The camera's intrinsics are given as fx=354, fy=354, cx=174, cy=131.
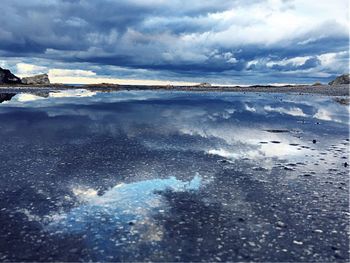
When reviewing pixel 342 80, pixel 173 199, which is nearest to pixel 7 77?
pixel 342 80

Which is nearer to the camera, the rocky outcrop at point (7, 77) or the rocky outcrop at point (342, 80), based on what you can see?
the rocky outcrop at point (7, 77)

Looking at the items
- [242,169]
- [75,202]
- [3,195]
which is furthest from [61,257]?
[242,169]

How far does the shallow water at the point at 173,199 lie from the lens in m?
9.52

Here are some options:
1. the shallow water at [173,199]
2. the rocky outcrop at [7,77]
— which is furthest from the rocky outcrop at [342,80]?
the shallow water at [173,199]

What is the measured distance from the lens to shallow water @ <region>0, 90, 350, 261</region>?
952cm

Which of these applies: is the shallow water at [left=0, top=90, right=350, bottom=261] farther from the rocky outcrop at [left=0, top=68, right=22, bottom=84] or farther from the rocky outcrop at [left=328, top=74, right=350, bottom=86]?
the rocky outcrop at [left=328, top=74, right=350, bottom=86]

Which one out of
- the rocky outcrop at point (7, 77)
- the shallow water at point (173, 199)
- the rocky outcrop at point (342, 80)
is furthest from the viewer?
the rocky outcrop at point (342, 80)

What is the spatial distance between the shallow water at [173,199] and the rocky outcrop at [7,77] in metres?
176

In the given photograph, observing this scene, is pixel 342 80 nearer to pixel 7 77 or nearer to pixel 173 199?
pixel 7 77

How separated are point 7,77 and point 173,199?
638ft

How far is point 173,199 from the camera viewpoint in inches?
519

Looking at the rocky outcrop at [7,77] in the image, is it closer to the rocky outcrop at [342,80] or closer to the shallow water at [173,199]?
the rocky outcrop at [342,80]

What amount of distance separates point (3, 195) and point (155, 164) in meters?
7.42

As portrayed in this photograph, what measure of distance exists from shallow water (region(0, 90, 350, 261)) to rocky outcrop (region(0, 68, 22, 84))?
577 feet
